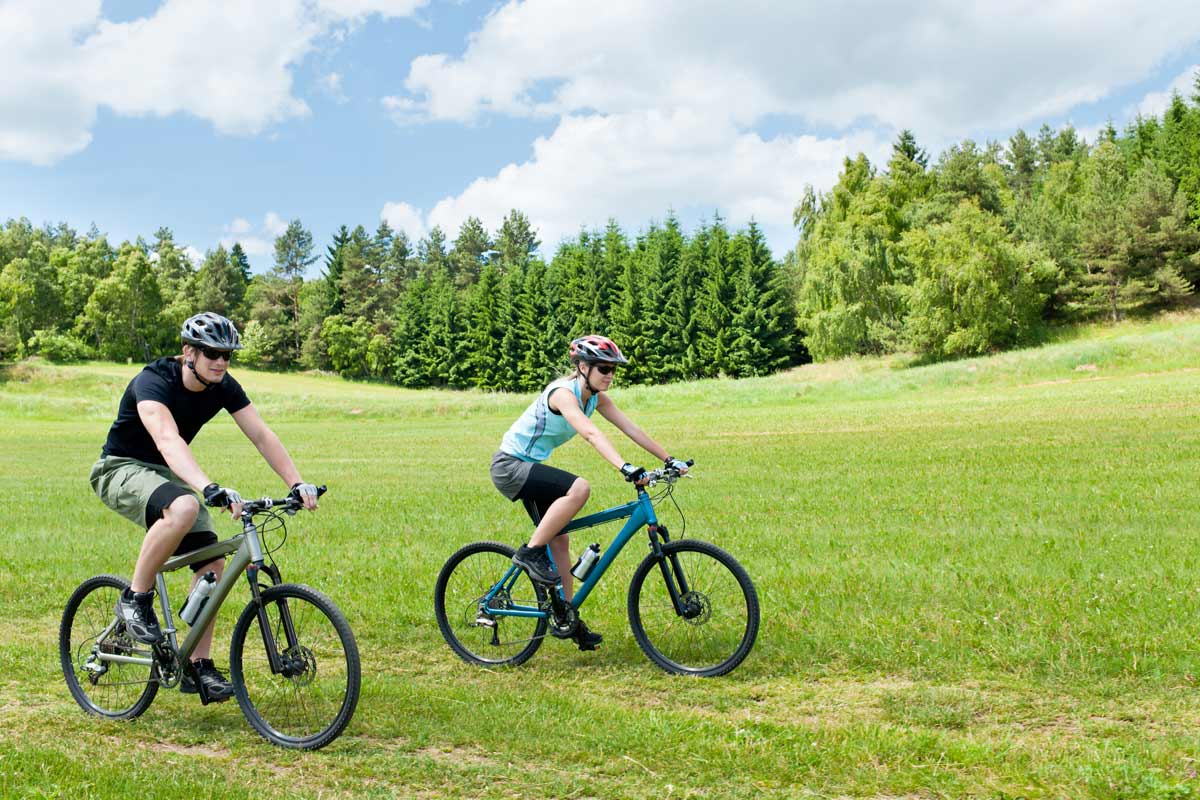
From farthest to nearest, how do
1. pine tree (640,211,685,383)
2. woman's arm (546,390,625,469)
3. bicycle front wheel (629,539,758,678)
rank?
pine tree (640,211,685,383)
bicycle front wheel (629,539,758,678)
woman's arm (546,390,625,469)

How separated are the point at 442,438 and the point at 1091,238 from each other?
2036 inches

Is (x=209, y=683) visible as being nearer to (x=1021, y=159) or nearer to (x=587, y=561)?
(x=587, y=561)

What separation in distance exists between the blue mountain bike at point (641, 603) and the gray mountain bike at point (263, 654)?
1496 millimetres

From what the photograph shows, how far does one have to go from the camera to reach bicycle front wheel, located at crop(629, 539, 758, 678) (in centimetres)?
655

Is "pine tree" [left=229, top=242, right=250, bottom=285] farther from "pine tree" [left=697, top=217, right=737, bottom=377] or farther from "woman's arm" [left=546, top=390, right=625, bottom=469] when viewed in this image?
"woman's arm" [left=546, top=390, right=625, bottom=469]

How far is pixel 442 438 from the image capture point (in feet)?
117

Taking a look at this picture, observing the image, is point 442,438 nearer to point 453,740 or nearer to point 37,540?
point 37,540

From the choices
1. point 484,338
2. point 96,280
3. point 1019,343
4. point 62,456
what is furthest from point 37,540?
point 96,280

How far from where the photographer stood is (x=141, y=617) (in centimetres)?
589

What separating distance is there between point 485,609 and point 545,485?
44.8 inches

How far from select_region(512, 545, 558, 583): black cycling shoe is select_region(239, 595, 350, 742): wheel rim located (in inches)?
68.0

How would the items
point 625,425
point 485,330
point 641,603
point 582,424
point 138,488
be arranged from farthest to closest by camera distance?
point 485,330 < point 625,425 < point 641,603 < point 582,424 < point 138,488

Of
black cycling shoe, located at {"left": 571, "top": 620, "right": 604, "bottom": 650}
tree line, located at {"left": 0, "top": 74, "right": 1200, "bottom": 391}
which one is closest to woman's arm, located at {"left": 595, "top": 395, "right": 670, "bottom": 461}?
black cycling shoe, located at {"left": 571, "top": 620, "right": 604, "bottom": 650}

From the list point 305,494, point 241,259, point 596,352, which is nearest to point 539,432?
point 596,352
